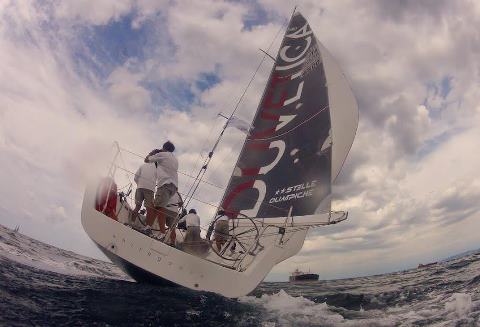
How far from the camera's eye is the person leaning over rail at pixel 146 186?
7965 millimetres

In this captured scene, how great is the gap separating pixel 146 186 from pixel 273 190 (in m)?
3.31

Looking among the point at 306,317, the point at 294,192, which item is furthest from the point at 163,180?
the point at 306,317

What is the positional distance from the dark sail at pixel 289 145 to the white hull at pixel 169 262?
1.74m

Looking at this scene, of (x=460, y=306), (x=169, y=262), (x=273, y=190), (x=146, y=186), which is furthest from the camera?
(x=273, y=190)

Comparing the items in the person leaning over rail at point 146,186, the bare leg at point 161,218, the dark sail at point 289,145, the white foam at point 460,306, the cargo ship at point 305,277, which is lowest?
the cargo ship at point 305,277

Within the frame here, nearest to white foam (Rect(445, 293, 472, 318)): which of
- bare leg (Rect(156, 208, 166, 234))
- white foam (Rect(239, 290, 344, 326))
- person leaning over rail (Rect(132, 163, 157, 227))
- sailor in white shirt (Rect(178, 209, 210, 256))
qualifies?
white foam (Rect(239, 290, 344, 326))

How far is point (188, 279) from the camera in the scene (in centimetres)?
688

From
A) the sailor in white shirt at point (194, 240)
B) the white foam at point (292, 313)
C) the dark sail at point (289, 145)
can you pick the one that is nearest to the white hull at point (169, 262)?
the sailor in white shirt at point (194, 240)

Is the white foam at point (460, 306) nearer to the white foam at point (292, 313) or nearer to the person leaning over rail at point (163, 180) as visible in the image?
the white foam at point (292, 313)

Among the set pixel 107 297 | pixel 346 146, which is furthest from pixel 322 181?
pixel 107 297

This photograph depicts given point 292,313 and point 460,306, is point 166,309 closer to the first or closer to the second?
point 292,313

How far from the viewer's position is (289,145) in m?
9.88

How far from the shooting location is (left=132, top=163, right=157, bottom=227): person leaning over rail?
26.1 ft

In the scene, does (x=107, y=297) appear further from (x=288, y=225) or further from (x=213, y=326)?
(x=288, y=225)
